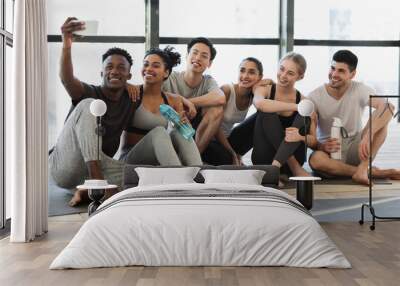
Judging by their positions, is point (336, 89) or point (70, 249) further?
point (336, 89)

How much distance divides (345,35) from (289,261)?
4220 millimetres

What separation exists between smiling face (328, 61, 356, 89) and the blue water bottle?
205 cm

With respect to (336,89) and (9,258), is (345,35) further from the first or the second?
(9,258)

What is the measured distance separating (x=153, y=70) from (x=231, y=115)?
47.9 inches

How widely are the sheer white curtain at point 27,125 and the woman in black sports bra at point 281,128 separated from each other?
2894mm

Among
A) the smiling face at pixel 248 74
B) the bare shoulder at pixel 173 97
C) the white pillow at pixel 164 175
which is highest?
the smiling face at pixel 248 74

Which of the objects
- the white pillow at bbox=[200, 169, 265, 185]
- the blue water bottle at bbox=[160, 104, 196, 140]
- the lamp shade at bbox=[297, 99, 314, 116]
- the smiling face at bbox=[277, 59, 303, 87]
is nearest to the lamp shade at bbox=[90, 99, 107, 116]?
the blue water bottle at bbox=[160, 104, 196, 140]

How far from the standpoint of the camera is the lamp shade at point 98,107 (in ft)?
24.6

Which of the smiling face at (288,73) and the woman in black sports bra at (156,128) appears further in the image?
the smiling face at (288,73)

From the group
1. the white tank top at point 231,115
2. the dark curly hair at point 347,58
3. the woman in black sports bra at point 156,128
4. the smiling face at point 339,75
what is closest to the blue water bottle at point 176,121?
the woman in black sports bra at point 156,128

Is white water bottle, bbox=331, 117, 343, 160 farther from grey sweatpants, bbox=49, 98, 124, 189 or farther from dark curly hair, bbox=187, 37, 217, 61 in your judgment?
grey sweatpants, bbox=49, 98, 124, 189

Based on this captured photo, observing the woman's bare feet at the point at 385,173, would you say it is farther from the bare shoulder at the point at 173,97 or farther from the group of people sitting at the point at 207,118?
the bare shoulder at the point at 173,97

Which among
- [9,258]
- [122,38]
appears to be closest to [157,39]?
[122,38]

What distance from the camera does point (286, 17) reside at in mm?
7973
